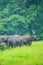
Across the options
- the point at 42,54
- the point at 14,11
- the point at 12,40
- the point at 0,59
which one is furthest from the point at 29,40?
the point at 14,11

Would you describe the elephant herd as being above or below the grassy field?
below

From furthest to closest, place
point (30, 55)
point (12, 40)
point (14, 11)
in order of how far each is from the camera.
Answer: point (14, 11), point (12, 40), point (30, 55)

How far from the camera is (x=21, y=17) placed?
27.2 metres

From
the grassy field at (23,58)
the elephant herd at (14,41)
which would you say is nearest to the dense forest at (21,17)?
the elephant herd at (14,41)

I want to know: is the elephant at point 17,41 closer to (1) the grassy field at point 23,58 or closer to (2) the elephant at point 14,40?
(2) the elephant at point 14,40

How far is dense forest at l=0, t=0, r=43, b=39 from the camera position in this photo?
1038 inches

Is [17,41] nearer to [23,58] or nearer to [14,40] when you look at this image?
[14,40]

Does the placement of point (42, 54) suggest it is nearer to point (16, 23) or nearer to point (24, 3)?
point (16, 23)

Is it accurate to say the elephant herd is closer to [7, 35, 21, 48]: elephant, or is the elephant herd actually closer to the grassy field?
[7, 35, 21, 48]: elephant

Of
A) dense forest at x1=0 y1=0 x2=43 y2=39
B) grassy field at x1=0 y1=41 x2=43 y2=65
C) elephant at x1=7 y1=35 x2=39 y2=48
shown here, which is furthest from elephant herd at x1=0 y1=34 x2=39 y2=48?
dense forest at x1=0 y1=0 x2=43 y2=39

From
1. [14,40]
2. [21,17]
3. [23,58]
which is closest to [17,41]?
[14,40]

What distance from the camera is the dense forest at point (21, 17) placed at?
2636 centimetres

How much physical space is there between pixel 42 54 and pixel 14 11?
18365mm

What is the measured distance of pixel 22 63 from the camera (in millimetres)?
9195
